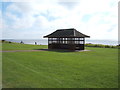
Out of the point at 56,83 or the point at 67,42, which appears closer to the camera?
the point at 56,83

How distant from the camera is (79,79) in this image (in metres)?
5.56

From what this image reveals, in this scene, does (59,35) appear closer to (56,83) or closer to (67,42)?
(67,42)

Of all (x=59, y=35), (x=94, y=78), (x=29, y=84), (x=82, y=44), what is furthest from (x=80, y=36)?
(x=29, y=84)

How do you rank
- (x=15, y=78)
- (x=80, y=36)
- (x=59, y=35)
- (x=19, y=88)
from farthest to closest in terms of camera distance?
1. (x=59, y=35)
2. (x=80, y=36)
3. (x=15, y=78)
4. (x=19, y=88)

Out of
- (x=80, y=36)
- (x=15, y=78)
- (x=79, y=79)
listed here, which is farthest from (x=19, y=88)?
(x=80, y=36)

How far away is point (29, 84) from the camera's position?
4.84 meters

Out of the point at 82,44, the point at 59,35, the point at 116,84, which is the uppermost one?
the point at 59,35

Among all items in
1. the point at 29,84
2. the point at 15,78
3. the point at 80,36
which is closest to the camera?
the point at 29,84

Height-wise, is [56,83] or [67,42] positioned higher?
[67,42]

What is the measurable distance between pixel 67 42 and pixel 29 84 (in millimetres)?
17709

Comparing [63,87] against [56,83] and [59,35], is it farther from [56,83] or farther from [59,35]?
[59,35]

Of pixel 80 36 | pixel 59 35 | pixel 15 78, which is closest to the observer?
pixel 15 78

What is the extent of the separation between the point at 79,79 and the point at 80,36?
16.4 m

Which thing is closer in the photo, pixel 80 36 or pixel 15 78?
pixel 15 78
